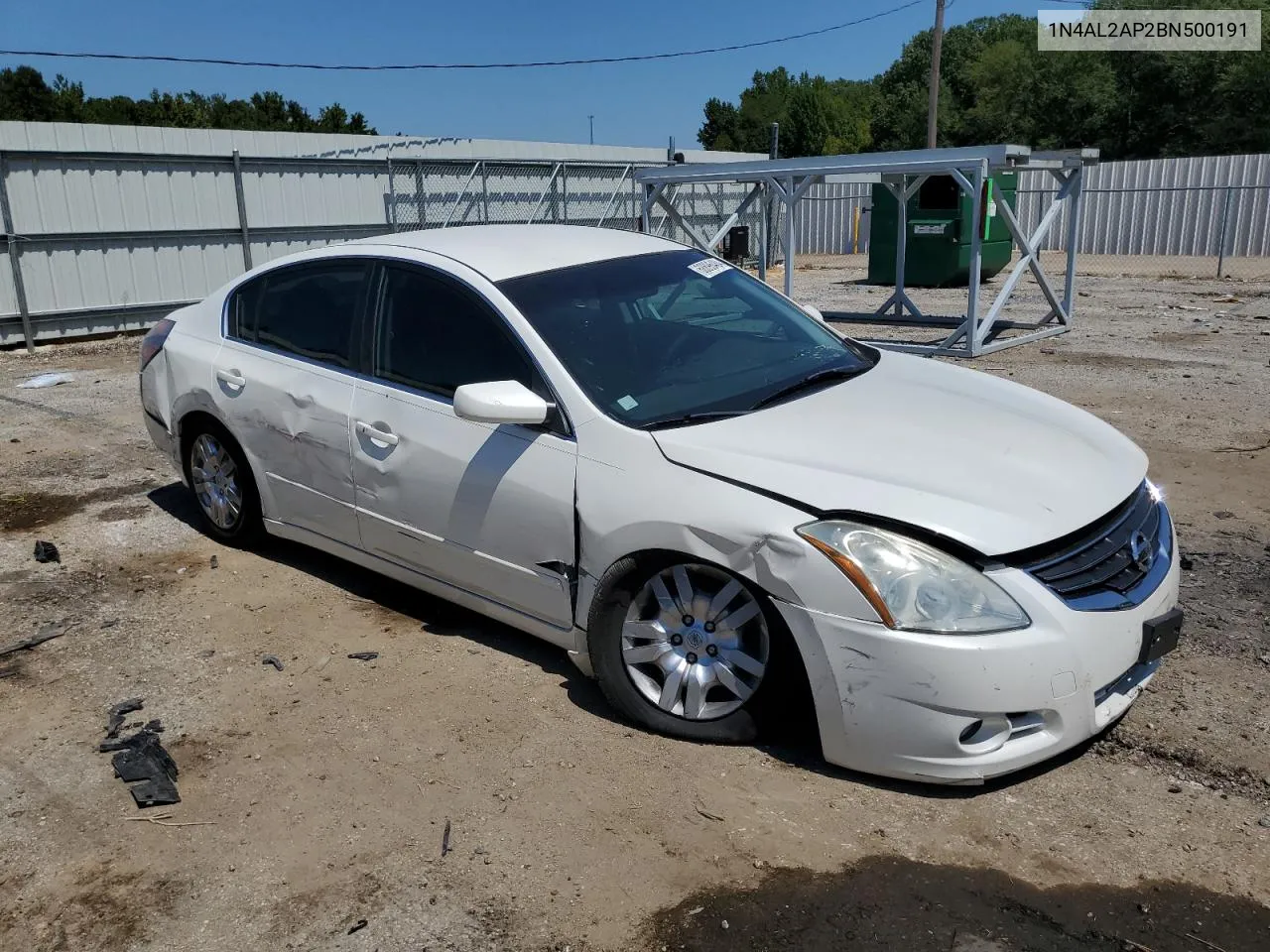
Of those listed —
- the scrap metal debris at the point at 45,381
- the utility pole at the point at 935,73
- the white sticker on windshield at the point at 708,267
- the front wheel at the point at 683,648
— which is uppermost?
the utility pole at the point at 935,73

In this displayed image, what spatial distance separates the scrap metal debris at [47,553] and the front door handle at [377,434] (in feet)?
7.52

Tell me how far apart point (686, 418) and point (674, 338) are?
63 centimetres

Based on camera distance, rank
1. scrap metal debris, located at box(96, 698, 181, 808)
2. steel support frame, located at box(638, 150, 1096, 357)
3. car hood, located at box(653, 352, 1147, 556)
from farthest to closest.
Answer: steel support frame, located at box(638, 150, 1096, 357) < scrap metal debris, located at box(96, 698, 181, 808) < car hood, located at box(653, 352, 1147, 556)

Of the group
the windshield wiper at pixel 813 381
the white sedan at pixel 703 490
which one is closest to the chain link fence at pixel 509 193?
the white sedan at pixel 703 490

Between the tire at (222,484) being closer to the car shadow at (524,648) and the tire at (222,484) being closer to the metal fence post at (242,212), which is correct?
the car shadow at (524,648)

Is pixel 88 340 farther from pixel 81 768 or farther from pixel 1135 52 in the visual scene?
pixel 1135 52

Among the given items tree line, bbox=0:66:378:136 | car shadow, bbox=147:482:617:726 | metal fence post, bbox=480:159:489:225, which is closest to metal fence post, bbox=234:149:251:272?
metal fence post, bbox=480:159:489:225

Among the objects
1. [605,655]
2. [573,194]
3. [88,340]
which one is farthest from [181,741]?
[573,194]

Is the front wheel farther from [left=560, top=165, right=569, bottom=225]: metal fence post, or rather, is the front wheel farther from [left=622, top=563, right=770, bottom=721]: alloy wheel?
[left=560, top=165, right=569, bottom=225]: metal fence post

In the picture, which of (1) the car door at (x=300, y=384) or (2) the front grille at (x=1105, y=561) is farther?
(1) the car door at (x=300, y=384)

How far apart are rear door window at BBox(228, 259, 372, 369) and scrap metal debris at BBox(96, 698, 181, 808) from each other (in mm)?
1635

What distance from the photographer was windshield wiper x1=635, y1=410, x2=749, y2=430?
138 inches

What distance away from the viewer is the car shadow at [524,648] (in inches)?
125

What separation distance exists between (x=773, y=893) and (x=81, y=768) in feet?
7.55
